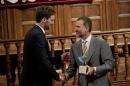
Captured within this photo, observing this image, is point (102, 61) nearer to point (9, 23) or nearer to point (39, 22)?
point (39, 22)

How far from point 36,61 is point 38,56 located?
0.07 metres

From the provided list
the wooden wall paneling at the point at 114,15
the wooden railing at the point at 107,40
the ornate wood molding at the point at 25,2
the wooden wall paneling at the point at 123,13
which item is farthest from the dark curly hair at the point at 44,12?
the wooden wall paneling at the point at 123,13

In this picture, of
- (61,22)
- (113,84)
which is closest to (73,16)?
(61,22)

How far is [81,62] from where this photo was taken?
3.41 meters

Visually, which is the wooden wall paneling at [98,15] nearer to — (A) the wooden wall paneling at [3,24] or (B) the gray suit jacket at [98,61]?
(A) the wooden wall paneling at [3,24]

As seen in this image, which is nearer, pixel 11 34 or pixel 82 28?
Result: pixel 82 28

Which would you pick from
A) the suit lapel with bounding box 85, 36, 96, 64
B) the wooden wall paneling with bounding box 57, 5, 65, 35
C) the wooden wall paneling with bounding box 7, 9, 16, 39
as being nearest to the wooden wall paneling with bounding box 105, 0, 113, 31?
the wooden wall paneling with bounding box 57, 5, 65, 35

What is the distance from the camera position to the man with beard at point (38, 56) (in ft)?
12.0

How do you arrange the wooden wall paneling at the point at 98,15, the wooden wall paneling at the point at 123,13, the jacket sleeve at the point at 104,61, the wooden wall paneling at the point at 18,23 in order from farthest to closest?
the wooden wall paneling at the point at 123,13, the wooden wall paneling at the point at 98,15, the wooden wall paneling at the point at 18,23, the jacket sleeve at the point at 104,61

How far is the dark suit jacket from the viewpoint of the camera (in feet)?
12.0

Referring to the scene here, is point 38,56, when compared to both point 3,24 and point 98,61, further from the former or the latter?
point 3,24

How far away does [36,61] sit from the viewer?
372 centimetres

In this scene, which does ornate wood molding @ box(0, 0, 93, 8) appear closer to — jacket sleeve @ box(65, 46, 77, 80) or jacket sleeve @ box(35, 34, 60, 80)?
jacket sleeve @ box(35, 34, 60, 80)

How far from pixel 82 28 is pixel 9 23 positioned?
4.58 metres
